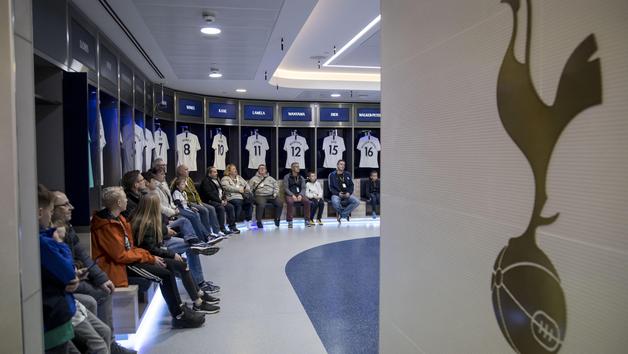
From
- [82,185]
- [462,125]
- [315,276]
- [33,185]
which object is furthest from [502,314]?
[315,276]

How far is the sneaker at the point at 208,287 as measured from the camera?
15.5ft

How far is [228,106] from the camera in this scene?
400 inches

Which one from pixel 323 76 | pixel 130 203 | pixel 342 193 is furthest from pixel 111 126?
pixel 342 193

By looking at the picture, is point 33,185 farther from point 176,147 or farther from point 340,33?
point 176,147

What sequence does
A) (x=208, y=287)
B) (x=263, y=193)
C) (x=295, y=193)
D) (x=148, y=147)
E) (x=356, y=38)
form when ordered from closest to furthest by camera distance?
(x=208, y=287) < (x=356, y=38) < (x=148, y=147) < (x=263, y=193) < (x=295, y=193)

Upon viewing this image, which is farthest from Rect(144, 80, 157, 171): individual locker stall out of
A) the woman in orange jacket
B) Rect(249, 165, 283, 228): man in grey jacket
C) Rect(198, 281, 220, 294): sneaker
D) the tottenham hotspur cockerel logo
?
the tottenham hotspur cockerel logo

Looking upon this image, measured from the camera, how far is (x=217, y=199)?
8445mm

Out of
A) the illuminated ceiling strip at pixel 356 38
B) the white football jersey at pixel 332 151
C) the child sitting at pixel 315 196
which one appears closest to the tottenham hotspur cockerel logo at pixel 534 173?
the illuminated ceiling strip at pixel 356 38

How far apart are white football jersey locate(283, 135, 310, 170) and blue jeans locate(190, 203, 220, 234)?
3.27 metres

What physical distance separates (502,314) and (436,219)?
0.47 meters

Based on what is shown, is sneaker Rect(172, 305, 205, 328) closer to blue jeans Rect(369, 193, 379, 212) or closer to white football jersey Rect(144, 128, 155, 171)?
white football jersey Rect(144, 128, 155, 171)

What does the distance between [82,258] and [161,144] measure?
18.1 feet

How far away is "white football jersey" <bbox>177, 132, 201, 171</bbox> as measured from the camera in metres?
9.48

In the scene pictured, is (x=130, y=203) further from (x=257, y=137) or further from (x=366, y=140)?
(x=366, y=140)
